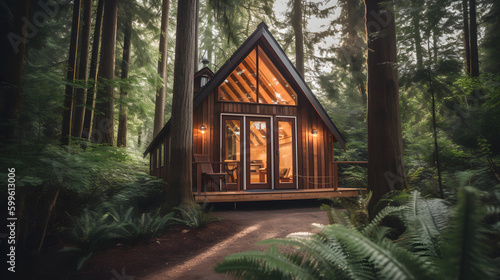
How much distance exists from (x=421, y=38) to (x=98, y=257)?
6.22m

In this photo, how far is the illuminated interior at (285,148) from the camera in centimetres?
920

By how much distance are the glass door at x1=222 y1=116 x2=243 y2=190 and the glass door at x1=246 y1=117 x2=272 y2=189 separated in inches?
11.3

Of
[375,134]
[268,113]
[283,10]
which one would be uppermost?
[283,10]

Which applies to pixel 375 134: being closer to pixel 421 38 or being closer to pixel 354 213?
pixel 354 213

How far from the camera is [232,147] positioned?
28.1 feet

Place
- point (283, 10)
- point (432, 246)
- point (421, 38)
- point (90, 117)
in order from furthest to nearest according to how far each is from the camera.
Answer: point (283, 10), point (90, 117), point (421, 38), point (432, 246)

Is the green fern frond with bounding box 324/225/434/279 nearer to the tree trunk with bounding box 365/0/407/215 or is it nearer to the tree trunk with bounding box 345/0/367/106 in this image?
the tree trunk with bounding box 365/0/407/215

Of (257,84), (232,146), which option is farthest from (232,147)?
(257,84)

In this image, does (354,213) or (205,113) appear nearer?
(354,213)

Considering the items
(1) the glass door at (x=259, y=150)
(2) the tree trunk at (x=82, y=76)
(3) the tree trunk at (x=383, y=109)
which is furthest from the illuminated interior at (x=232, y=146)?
(3) the tree trunk at (x=383, y=109)

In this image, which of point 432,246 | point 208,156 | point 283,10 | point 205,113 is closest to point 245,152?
point 208,156

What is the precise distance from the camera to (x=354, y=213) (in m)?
2.95

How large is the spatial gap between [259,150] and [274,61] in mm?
3426

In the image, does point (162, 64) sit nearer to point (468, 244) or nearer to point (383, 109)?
point (383, 109)
